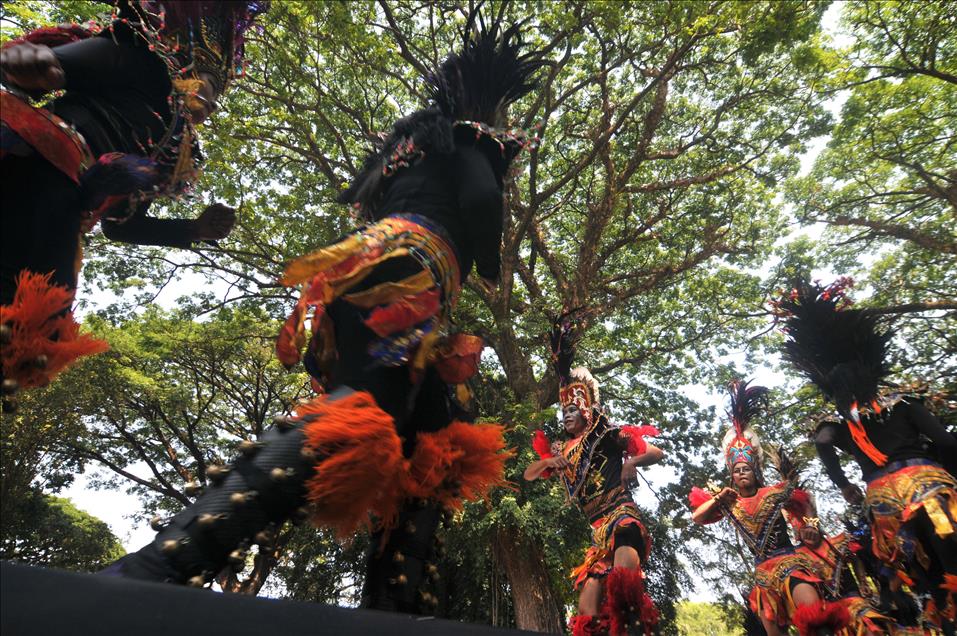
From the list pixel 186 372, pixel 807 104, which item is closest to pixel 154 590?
pixel 807 104

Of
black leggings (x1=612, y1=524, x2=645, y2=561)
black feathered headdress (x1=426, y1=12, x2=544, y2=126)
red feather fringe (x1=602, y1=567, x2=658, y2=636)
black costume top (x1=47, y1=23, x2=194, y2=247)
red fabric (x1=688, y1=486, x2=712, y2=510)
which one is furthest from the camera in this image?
red fabric (x1=688, y1=486, x2=712, y2=510)

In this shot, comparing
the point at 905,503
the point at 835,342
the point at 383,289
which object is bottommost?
the point at 905,503

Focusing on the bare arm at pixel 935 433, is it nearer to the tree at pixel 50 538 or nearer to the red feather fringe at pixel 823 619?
the red feather fringe at pixel 823 619

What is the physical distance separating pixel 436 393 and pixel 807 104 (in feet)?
32.8

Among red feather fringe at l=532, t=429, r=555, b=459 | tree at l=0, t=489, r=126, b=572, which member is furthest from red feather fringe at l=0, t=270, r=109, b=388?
tree at l=0, t=489, r=126, b=572

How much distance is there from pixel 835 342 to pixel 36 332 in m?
5.92

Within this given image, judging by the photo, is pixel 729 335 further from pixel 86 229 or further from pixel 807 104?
pixel 86 229

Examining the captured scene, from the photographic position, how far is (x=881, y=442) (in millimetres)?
4410

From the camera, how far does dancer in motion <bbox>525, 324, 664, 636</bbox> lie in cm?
376

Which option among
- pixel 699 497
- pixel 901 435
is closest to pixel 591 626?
pixel 699 497

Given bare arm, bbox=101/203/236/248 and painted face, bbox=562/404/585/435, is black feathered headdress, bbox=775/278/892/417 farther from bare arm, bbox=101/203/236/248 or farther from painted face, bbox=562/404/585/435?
bare arm, bbox=101/203/236/248

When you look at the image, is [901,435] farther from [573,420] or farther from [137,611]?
[137,611]

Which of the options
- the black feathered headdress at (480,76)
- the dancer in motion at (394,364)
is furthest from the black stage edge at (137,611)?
the black feathered headdress at (480,76)

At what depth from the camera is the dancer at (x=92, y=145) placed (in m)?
1.28
